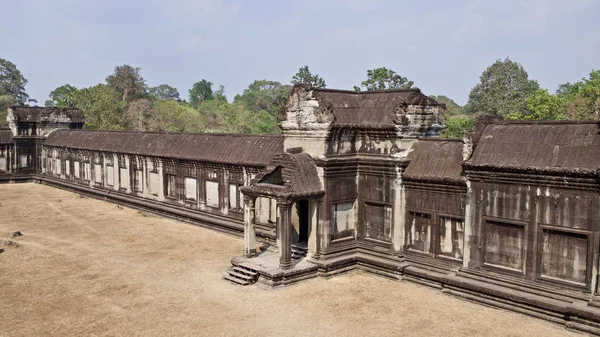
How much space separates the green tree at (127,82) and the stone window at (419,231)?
81.4 meters

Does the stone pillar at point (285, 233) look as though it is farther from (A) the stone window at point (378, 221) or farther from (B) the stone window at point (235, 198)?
(B) the stone window at point (235, 198)

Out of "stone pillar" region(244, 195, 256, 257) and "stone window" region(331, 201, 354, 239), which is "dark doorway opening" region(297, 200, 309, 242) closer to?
"stone window" region(331, 201, 354, 239)

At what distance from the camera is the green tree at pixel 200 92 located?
136m

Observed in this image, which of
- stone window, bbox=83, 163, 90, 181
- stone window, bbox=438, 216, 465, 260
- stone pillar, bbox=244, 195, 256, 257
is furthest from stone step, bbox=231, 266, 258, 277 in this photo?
stone window, bbox=83, 163, 90, 181

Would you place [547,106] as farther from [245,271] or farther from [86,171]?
[86,171]

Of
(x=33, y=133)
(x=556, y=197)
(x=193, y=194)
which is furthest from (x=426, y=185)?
(x=33, y=133)

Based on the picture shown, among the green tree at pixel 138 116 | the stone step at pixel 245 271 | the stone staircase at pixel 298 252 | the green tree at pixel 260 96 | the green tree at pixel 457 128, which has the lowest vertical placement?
the stone step at pixel 245 271

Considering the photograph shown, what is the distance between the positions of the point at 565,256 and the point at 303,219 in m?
9.37

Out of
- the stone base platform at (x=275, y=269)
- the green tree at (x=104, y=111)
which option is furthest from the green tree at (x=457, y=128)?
the green tree at (x=104, y=111)

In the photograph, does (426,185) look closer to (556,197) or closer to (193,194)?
(556,197)

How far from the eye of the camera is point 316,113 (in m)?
17.6

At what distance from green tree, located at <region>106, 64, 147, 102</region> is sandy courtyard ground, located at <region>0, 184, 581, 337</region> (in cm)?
7372

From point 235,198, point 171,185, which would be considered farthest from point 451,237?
point 171,185

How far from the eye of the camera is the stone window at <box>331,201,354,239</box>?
18016 millimetres
